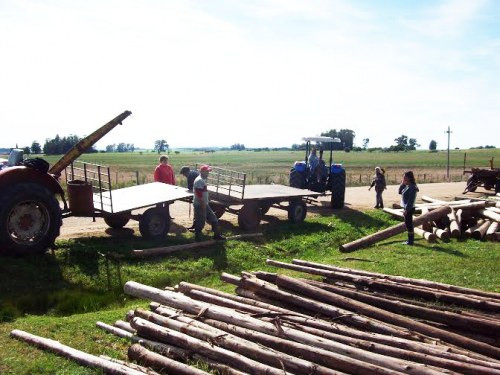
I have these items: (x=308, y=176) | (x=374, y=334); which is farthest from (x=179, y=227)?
(x=374, y=334)

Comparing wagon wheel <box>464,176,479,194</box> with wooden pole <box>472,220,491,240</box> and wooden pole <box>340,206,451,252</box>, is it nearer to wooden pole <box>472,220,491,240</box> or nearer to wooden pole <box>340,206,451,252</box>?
wooden pole <box>340,206,451,252</box>

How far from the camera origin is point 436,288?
335 inches

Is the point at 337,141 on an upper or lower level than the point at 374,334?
upper

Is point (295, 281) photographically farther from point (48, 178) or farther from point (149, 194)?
point (149, 194)

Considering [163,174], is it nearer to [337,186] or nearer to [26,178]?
[26,178]

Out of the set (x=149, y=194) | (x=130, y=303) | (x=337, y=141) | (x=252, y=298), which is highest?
(x=337, y=141)

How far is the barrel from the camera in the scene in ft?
36.8

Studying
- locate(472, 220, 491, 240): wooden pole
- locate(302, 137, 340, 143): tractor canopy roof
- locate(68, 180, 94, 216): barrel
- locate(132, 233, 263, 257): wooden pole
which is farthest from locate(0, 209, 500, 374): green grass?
locate(302, 137, 340, 143): tractor canopy roof

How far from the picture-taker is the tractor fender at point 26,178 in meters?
9.84

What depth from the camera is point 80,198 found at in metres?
11.2

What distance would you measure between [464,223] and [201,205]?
8.59 metres

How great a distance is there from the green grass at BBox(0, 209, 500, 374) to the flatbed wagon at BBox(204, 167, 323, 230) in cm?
60

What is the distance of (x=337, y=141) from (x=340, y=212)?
9.00 feet

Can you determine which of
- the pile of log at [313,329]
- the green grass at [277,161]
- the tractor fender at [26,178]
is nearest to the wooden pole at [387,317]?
the pile of log at [313,329]
